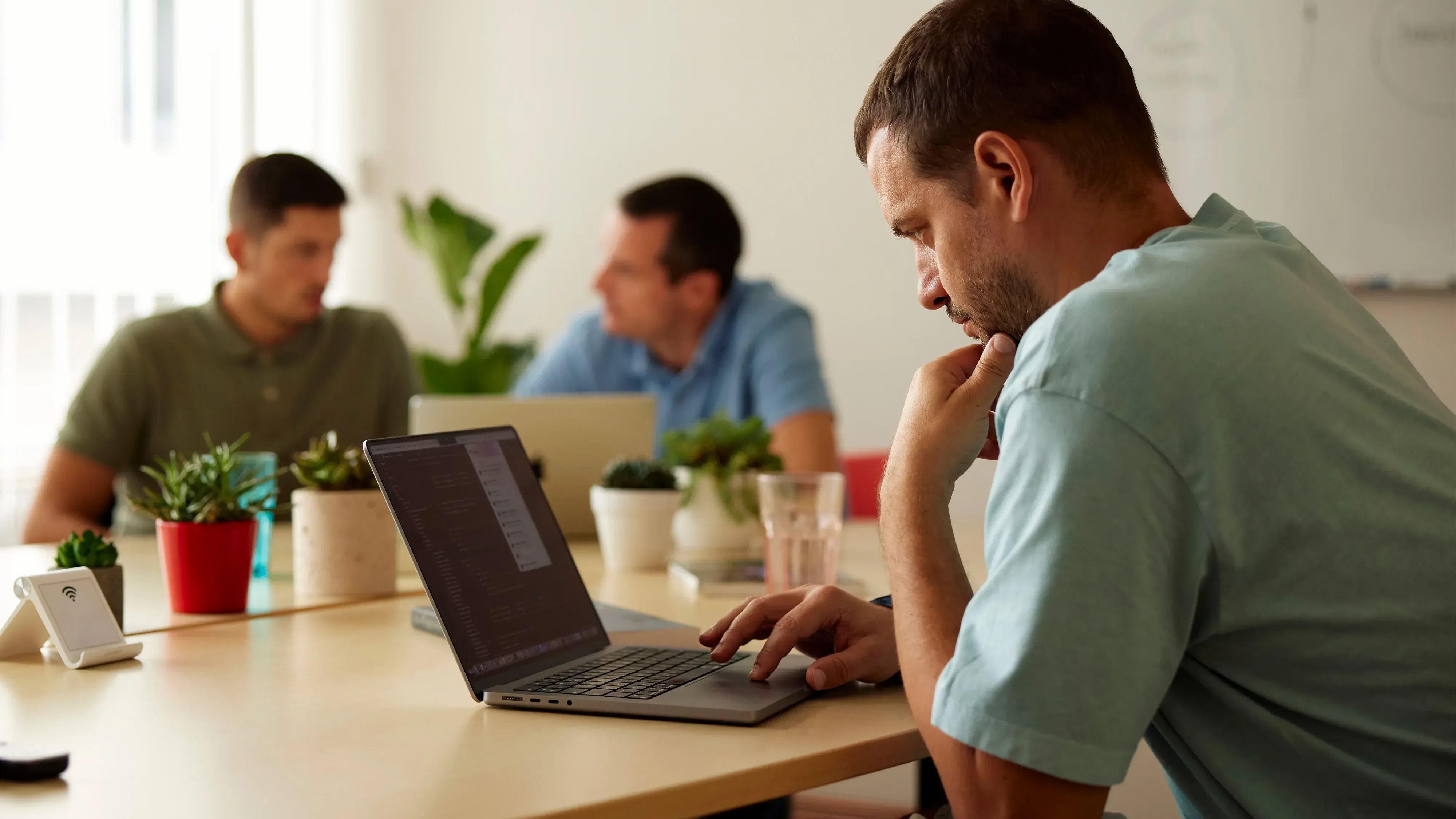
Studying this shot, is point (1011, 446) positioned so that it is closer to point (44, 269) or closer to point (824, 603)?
point (824, 603)

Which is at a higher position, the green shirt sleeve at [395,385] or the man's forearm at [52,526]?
the green shirt sleeve at [395,385]

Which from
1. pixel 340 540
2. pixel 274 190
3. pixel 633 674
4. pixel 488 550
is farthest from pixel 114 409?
pixel 633 674

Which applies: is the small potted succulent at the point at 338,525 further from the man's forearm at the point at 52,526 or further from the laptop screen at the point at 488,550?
the man's forearm at the point at 52,526

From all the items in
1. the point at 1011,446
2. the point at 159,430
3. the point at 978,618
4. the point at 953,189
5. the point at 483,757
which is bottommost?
the point at 159,430

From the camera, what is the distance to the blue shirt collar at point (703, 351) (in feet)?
10.2

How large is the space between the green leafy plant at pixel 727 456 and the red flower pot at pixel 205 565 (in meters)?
0.72

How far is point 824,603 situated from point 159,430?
1.97m

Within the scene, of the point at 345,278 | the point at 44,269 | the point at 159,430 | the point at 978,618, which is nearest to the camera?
the point at 978,618

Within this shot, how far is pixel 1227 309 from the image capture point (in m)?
0.87

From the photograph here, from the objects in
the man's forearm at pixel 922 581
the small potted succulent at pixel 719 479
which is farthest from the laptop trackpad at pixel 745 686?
the small potted succulent at pixel 719 479

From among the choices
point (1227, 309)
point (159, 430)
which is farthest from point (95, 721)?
point (159, 430)

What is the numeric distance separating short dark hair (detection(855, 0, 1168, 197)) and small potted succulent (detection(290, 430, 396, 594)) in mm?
899

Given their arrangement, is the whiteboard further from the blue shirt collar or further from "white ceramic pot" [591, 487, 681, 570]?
"white ceramic pot" [591, 487, 681, 570]

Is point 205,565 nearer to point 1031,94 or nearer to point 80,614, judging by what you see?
point 80,614
